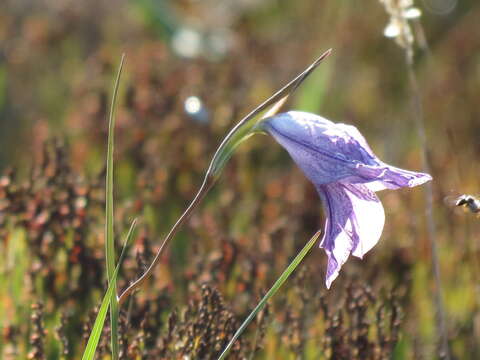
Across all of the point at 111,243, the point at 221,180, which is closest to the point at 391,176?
the point at 111,243

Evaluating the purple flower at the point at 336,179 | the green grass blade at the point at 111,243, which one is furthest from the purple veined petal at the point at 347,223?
the green grass blade at the point at 111,243

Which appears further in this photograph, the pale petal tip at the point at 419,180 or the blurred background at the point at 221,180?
the blurred background at the point at 221,180

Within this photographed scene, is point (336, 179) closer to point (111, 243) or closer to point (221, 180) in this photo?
point (111, 243)

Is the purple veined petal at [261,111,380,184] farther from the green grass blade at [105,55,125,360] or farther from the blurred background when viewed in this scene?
the blurred background

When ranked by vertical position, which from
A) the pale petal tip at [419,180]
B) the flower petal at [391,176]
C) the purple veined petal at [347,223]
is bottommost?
the purple veined petal at [347,223]

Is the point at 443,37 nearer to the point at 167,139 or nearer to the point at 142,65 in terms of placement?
the point at 142,65

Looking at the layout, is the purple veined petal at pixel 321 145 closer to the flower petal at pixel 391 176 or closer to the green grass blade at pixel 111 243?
the flower petal at pixel 391 176
